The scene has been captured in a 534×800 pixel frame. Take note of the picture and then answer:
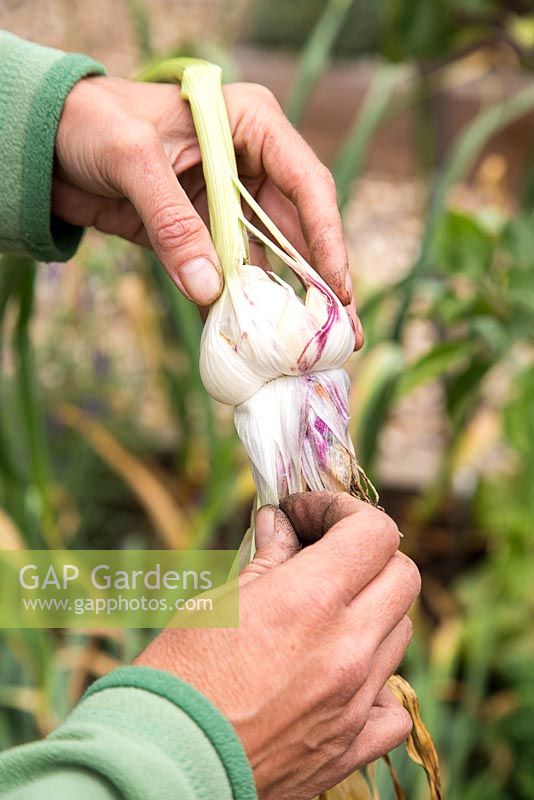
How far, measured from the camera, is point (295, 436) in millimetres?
619

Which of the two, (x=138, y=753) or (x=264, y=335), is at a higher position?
(x=264, y=335)

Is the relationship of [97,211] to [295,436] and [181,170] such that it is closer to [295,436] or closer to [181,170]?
[181,170]

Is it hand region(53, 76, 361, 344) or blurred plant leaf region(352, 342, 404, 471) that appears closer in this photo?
hand region(53, 76, 361, 344)

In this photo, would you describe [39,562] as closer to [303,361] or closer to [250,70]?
[303,361]

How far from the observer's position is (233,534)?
1.44 meters

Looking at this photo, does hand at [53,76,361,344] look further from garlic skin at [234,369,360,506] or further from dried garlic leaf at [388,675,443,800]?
dried garlic leaf at [388,675,443,800]

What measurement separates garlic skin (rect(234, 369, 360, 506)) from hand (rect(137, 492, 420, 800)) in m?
0.08

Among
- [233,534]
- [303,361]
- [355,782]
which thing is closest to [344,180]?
[233,534]

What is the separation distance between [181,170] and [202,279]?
0.14m

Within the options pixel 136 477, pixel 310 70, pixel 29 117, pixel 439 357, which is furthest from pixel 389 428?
pixel 29 117

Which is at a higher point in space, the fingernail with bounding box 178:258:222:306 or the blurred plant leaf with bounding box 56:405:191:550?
the fingernail with bounding box 178:258:222:306

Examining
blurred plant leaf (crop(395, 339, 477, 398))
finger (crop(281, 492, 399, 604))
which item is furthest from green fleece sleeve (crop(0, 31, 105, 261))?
blurred plant leaf (crop(395, 339, 477, 398))

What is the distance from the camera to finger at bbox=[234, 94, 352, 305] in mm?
671

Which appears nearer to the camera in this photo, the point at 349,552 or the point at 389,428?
the point at 349,552
